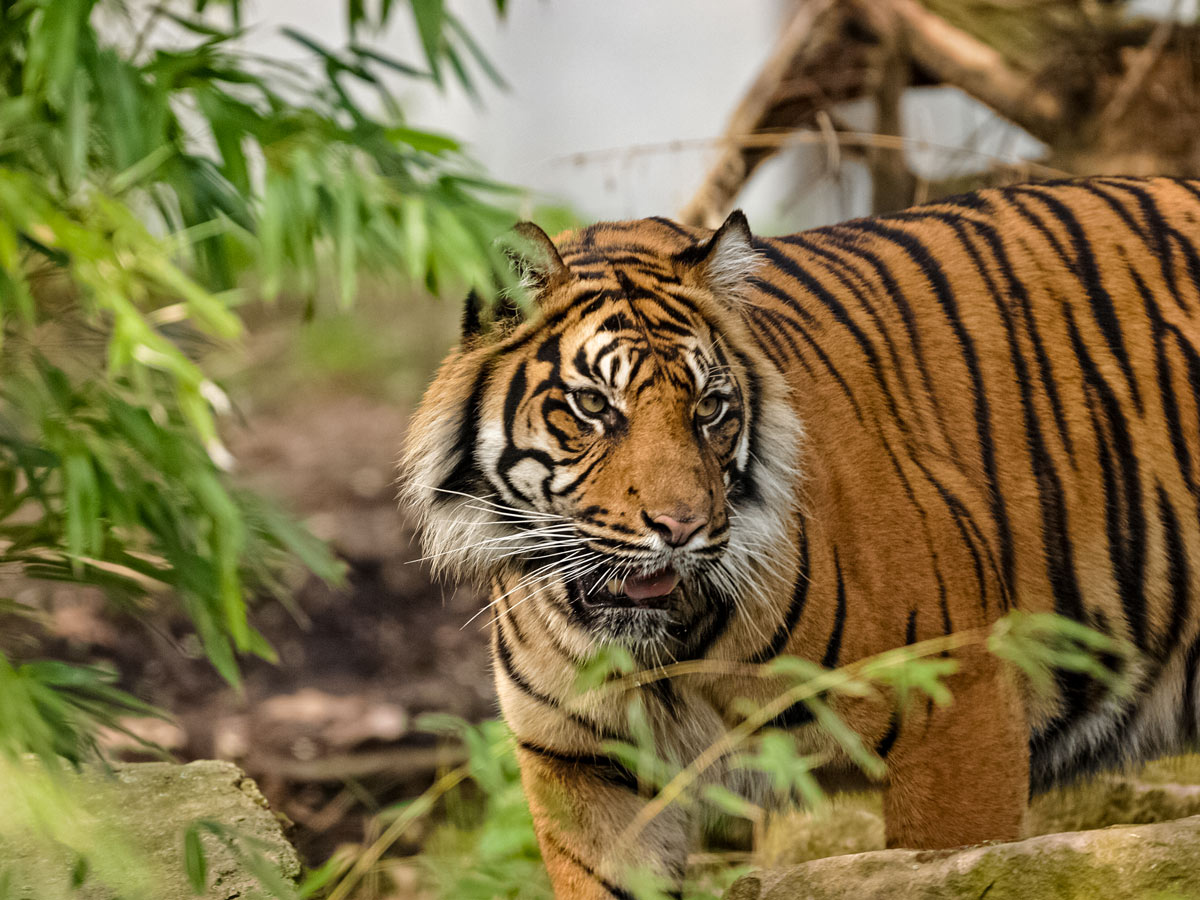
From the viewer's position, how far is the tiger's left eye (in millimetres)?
1854

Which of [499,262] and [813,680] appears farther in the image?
[813,680]

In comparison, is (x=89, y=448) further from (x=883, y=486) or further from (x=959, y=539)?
(x=959, y=539)

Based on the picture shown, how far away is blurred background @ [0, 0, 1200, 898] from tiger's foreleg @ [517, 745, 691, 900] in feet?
0.36

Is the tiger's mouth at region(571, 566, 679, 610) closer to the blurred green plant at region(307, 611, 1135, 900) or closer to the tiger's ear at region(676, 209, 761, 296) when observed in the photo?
the blurred green plant at region(307, 611, 1135, 900)

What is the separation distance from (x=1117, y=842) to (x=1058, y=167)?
2.78 meters

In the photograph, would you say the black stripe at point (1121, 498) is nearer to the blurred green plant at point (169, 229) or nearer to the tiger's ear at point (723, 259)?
the tiger's ear at point (723, 259)

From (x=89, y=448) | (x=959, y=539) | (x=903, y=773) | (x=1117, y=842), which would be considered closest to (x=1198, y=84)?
(x=959, y=539)

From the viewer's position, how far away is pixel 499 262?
161cm

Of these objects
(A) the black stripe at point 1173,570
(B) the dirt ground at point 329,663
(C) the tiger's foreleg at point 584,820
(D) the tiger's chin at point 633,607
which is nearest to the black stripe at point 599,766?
(C) the tiger's foreleg at point 584,820

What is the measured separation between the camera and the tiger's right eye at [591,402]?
182cm

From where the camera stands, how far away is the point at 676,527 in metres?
1.71

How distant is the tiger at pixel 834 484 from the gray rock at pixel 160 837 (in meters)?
0.52

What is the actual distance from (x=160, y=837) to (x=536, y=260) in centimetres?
127

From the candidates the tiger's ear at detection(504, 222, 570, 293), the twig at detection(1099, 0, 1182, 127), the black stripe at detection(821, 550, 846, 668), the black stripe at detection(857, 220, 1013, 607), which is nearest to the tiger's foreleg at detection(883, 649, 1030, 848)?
the black stripe at detection(821, 550, 846, 668)
